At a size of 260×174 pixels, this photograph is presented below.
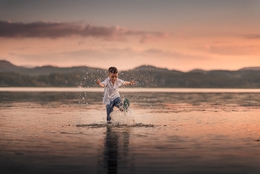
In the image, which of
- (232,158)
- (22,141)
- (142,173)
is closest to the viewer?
(142,173)

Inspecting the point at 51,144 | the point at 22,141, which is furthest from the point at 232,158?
the point at 22,141

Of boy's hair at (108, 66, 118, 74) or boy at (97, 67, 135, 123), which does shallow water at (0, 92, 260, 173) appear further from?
boy's hair at (108, 66, 118, 74)

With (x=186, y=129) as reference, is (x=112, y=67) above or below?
above

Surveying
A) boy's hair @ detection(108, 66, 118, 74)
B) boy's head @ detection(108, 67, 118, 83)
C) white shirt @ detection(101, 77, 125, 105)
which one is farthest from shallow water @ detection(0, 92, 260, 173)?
boy's hair @ detection(108, 66, 118, 74)

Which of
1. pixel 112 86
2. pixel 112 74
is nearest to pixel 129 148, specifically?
pixel 112 74

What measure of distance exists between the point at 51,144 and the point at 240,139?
17.6 feet

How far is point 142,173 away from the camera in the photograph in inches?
367

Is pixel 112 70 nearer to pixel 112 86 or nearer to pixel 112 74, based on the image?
pixel 112 74

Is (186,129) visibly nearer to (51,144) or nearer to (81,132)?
(81,132)

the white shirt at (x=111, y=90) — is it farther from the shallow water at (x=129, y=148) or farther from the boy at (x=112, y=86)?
the shallow water at (x=129, y=148)

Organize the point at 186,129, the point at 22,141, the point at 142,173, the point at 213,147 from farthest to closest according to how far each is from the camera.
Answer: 1. the point at 186,129
2. the point at 22,141
3. the point at 213,147
4. the point at 142,173

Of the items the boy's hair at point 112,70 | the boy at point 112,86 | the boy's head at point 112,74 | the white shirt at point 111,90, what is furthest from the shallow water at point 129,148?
the boy's hair at point 112,70

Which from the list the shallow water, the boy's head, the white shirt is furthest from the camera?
the white shirt

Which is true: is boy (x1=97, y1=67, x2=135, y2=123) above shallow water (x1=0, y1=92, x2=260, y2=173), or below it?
above
